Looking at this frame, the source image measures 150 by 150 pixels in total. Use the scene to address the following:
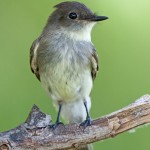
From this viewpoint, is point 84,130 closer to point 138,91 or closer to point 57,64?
point 57,64

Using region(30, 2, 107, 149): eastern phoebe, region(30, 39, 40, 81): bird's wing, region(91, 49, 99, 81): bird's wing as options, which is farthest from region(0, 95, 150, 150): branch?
region(30, 39, 40, 81): bird's wing

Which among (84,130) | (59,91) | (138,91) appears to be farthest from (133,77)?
(84,130)

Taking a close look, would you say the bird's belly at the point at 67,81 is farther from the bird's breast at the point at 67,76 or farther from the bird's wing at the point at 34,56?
the bird's wing at the point at 34,56

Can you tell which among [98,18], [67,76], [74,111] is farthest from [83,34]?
[74,111]

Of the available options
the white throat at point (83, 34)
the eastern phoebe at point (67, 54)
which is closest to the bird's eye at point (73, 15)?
the eastern phoebe at point (67, 54)

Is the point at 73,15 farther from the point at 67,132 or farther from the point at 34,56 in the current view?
the point at 67,132

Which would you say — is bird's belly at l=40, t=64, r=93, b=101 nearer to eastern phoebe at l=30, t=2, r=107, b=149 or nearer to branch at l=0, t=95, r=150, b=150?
eastern phoebe at l=30, t=2, r=107, b=149

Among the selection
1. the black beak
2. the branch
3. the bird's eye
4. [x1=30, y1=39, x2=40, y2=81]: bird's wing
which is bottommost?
the branch
